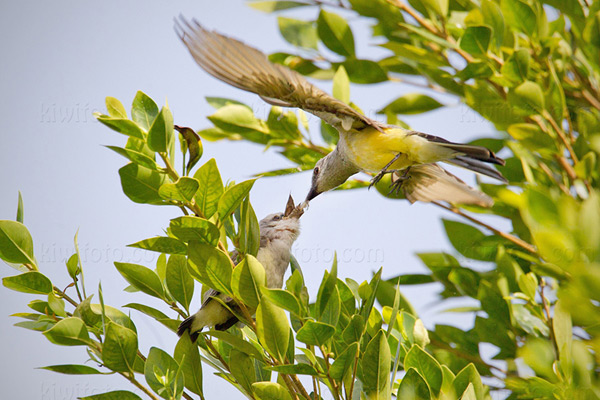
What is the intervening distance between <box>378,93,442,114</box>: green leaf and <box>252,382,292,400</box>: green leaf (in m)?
1.41

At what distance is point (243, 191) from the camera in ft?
4.13

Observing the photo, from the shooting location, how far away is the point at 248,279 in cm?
126

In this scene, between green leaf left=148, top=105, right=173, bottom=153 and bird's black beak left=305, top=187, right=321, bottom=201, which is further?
bird's black beak left=305, top=187, right=321, bottom=201

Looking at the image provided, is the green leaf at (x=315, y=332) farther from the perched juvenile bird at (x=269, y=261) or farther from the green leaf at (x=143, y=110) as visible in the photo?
the green leaf at (x=143, y=110)

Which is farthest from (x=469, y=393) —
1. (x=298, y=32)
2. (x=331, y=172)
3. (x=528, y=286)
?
(x=298, y=32)

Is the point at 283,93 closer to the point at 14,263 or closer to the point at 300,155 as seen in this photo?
the point at 300,155

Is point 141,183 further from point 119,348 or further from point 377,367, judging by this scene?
point 377,367

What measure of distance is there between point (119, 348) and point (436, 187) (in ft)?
5.56

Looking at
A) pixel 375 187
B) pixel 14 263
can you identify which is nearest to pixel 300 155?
pixel 375 187

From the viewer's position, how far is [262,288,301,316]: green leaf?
1.21 metres

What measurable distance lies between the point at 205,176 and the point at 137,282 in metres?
0.38

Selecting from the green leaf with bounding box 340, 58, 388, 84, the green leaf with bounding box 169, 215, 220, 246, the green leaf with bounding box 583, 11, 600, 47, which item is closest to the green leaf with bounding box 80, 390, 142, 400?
the green leaf with bounding box 169, 215, 220, 246

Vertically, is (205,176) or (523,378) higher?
(205,176)

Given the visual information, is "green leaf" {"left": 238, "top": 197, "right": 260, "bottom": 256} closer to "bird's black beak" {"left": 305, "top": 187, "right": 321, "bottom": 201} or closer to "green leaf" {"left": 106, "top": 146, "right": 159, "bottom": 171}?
"green leaf" {"left": 106, "top": 146, "right": 159, "bottom": 171}
